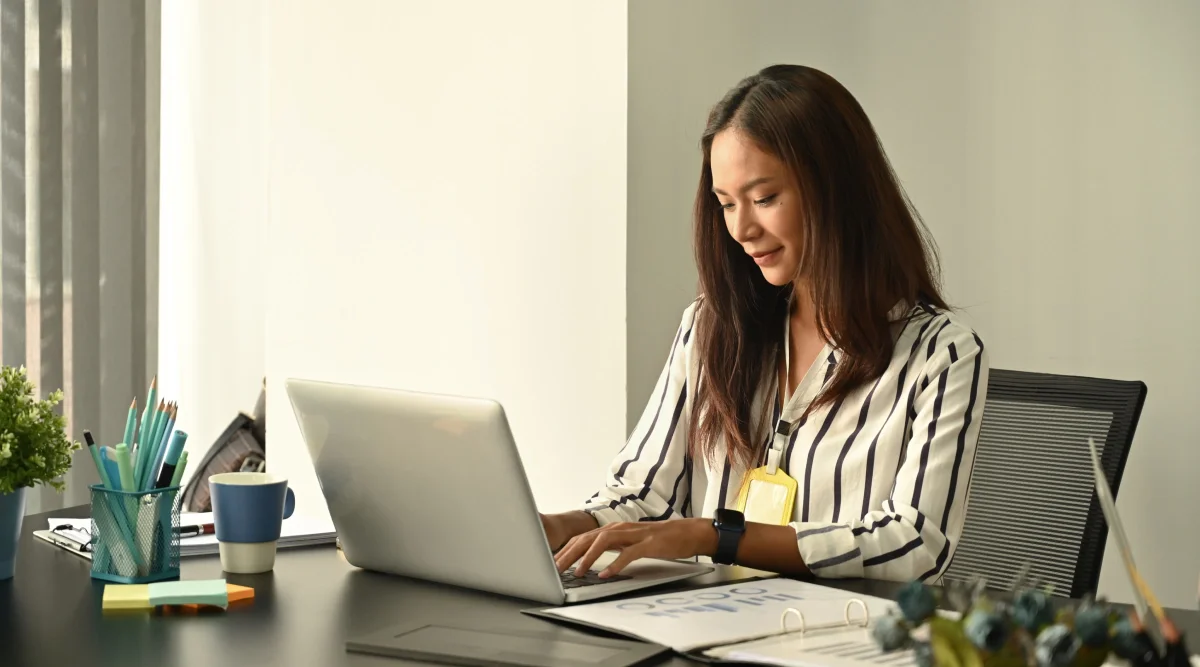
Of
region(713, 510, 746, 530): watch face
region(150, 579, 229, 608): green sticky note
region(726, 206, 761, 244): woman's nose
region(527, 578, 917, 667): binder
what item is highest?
region(726, 206, 761, 244): woman's nose

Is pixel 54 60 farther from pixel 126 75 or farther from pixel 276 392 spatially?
pixel 276 392

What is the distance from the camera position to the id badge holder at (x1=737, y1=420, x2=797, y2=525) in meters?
1.72

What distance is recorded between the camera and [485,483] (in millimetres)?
1221

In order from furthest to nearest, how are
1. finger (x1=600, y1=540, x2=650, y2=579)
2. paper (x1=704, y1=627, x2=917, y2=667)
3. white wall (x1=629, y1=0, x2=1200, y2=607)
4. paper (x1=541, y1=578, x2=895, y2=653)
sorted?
1. white wall (x1=629, y1=0, x2=1200, y2=607)
2. finger (x1=600, y1=540, x2=650, y2=579)
3. paper (x1=541, y1=578, x2=895, y2=653)
4. paper (x1=704, y1=627, x2=917, y2=667)

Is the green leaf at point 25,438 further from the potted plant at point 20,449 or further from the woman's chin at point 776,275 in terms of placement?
the woman's chin at point 776,275

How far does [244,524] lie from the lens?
140 cm

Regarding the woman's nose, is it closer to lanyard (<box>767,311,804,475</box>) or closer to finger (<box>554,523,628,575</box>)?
lanyard (<box>767,311,804,475</box>)

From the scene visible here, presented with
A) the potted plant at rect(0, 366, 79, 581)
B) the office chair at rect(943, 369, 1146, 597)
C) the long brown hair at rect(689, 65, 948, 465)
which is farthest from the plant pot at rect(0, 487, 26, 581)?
the office chair at rect(943, 369, 1146, 597)

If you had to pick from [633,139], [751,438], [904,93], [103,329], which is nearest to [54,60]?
[103,329]

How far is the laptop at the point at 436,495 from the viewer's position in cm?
120

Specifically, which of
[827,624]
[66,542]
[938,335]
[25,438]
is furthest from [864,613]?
[66,542]

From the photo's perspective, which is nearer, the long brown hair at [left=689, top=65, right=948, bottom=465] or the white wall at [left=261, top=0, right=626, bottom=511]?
the long brown hair at [left=689, top=65, right=948, bottom=465]

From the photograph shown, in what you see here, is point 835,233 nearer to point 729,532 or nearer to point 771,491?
point 771,491

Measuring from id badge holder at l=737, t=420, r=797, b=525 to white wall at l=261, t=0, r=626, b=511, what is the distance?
0.50 meters
